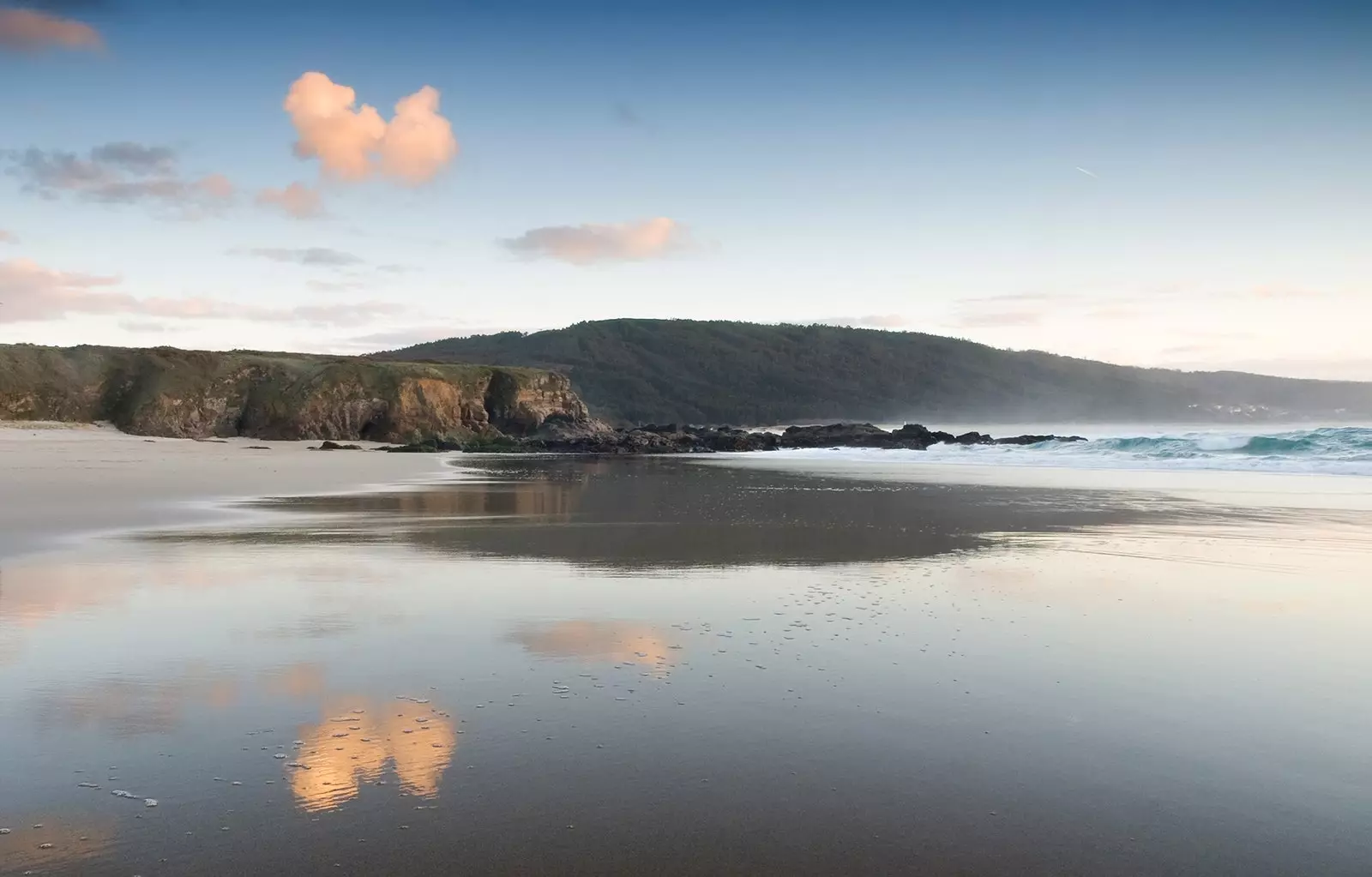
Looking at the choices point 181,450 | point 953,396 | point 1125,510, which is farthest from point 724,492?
point 953,396

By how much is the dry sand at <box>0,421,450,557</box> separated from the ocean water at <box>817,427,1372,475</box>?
70.3 ft

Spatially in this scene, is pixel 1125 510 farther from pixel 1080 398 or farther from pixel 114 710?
pixel 1080 398

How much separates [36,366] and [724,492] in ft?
159

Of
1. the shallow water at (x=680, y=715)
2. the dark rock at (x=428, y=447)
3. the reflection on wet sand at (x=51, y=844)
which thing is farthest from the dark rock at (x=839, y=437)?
the reflection on wet sand at (x=51, y=844)

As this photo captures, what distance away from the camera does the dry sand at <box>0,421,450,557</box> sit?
12367mm

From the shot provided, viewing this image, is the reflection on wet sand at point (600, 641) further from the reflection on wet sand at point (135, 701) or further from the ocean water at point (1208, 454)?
the ocean water at point (1208, 454)

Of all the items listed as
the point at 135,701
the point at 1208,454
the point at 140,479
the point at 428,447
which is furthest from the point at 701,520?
the point at 428,447

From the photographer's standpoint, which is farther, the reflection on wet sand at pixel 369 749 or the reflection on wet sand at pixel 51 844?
the reflection on wet sand at pixel 369 749

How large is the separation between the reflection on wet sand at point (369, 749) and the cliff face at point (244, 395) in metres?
49.1

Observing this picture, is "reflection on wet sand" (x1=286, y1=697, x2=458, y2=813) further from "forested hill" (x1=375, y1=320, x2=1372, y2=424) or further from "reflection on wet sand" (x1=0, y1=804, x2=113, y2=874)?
"forested hill" (x1=375, y1=320, x2=1372, y2=424)

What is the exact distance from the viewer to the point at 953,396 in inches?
5177

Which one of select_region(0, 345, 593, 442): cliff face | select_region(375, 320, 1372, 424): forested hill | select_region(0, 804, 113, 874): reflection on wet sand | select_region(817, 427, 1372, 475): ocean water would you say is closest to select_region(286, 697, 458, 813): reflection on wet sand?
select_region(0, 804, 113, 874): reflection on wet sand

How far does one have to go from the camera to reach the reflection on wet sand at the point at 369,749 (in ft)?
11.6

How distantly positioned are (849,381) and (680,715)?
135 meters
